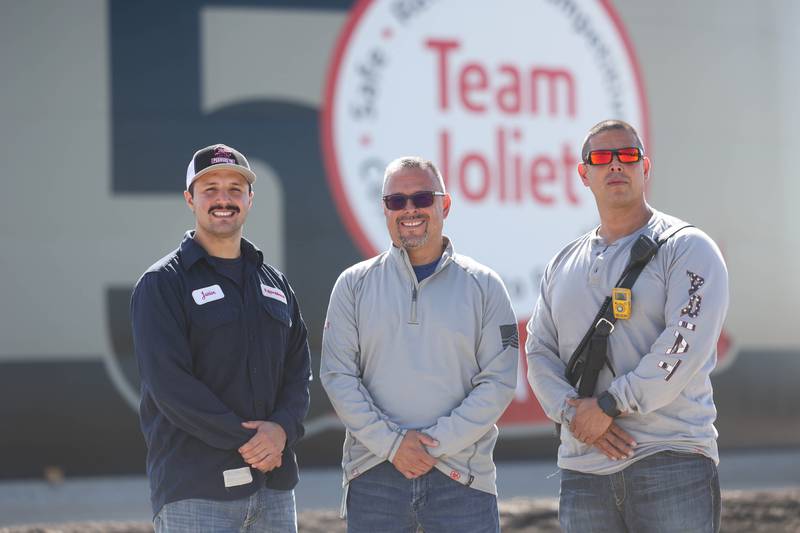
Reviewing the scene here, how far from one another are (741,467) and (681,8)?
2.85 meters

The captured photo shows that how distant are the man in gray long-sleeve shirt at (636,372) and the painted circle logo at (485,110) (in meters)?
3.19

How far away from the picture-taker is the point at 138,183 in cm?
564

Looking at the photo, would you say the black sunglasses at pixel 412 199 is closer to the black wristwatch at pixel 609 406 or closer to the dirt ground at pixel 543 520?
the black wristwatch at pixel 609 406

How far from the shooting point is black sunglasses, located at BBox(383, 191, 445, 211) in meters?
2.83

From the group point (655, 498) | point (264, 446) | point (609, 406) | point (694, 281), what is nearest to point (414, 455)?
point (264, 446)

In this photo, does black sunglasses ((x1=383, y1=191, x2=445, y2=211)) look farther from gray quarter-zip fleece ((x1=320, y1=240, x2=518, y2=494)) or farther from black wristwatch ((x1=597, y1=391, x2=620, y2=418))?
black wristwatch ((x1=597, y1=391, x2=620, y2=418))

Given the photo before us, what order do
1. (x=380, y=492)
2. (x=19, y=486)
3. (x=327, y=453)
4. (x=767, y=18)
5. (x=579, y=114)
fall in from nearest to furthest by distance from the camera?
(x=380, y=492) < (x=19, y=486) < (x=327, y=453) < (x=579, y=114) < (x=767, y=18)

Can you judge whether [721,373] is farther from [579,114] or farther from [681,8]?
[681,8]

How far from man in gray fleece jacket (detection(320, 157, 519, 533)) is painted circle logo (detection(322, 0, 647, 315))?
308cm

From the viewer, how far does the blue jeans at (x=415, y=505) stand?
8.94 ft

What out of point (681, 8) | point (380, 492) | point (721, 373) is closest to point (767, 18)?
point (681, 8)

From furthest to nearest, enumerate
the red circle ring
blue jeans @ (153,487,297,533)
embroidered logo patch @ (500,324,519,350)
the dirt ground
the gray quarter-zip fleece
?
the red circle ring → the dirt ground → embroidered logo patch @ (500,324,519,350) → the gray quarter-zip fleece → blue jeans @ (153,487,297,533)

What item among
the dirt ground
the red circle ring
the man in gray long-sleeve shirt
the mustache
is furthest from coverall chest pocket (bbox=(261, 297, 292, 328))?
the red circle ring

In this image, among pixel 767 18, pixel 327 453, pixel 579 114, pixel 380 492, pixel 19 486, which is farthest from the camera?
pixel 767 18
